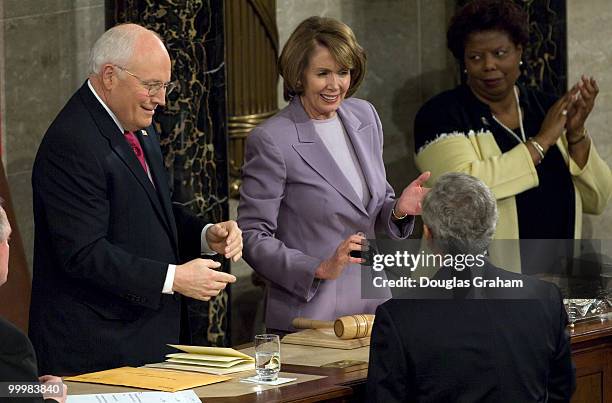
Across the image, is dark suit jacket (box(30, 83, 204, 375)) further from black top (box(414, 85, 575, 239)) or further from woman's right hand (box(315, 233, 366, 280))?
black top (box(414, 85, 575, 239))

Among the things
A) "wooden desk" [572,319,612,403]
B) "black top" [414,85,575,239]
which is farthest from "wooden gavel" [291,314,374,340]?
"black top" [414,85,575,239]

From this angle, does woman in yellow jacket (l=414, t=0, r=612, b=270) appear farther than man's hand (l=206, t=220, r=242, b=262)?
Yes

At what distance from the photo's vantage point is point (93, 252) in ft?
12.8

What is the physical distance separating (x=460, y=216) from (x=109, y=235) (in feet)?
4.00

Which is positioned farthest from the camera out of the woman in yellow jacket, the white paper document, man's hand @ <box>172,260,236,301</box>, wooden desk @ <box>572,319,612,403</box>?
the woman in yellow jacket

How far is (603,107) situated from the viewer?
6.99m

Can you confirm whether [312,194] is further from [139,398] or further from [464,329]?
[139,398]

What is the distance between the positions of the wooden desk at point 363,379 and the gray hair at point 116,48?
1.13 meters

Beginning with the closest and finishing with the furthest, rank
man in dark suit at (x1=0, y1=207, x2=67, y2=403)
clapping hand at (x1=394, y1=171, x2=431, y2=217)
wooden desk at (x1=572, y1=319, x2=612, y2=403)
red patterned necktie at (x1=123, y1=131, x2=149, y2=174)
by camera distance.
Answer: man in dark suit at (x1=0, y1=207, x2=67, y2=403), red patterned necktie at (x1=123, y1=131, x2=149, y2=174), wooden desk at (x1=572, y1=319, x2=612, y2=403), clapping hand at (x1=394, y1=171, x2=431, y2=217)

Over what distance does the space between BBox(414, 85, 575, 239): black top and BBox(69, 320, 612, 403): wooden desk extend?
2.08m

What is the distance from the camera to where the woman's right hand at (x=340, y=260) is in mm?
4297

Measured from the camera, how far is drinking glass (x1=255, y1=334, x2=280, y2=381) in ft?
12.0

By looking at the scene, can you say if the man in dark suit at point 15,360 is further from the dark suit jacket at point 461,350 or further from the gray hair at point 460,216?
the gray hair at point 460,216

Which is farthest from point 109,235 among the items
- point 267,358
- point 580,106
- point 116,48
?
point 580,106
